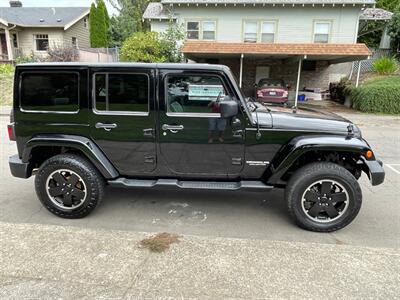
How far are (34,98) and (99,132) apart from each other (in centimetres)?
87

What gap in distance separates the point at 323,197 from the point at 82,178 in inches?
109

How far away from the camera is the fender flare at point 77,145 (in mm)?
3609

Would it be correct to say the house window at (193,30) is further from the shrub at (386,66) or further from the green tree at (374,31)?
the green tree at (374,31)

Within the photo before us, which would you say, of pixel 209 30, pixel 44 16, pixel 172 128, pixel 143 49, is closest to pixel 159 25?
pixel 209 30

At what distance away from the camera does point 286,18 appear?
1889 centimetres

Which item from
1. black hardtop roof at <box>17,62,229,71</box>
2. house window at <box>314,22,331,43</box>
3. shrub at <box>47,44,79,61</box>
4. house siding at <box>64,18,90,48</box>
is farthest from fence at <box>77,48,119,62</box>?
black hardtop roof at <box>17,62,229,71</box>

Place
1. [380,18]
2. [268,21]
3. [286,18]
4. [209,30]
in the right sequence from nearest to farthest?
[286,18], [268,21], [209,30], [380,18]

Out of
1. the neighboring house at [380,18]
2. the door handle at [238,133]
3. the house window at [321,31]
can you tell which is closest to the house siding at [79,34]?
the house window at [321,31]

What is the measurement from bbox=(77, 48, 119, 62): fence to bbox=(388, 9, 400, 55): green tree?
1902 centimetres

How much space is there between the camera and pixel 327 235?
3.48 metres

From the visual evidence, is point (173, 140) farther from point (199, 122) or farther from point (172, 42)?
point (172, 42)

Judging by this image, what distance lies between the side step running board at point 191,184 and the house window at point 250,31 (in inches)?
683

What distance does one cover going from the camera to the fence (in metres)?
20.3

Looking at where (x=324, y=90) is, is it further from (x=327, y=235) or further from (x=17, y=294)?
(x=17, y=294)
